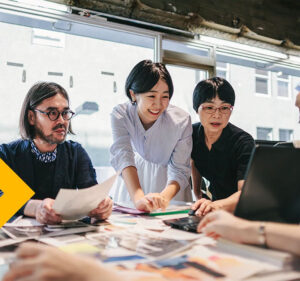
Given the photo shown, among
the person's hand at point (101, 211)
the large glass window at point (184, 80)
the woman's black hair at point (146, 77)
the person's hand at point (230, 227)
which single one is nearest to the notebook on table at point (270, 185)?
the person's hand at point (230, 227)

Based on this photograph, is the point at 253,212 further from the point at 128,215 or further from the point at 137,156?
the point at 137,156

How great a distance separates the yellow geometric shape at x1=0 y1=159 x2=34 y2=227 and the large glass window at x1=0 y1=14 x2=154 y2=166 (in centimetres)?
243

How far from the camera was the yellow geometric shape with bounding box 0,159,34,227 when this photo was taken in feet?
3.67

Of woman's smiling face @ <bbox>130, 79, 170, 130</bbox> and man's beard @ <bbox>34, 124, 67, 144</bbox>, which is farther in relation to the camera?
woman's smiling face @ <bbox>130, 79, 170, 130</bbox>

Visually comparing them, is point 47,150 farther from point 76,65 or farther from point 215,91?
point 76,65

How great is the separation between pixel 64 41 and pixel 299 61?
12.8 ft

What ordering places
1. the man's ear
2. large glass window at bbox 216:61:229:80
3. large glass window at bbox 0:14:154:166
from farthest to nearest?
large glass window at bbox 216:61:229:80, large glass window at bbox 0:14:154:166, the man's ear

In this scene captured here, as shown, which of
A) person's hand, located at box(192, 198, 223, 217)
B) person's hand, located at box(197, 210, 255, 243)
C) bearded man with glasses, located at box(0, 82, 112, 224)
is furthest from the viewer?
bearded man with glasses, located at box(0, 82, 112, 224)

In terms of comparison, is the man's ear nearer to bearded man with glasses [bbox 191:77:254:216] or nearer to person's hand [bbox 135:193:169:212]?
person's hand [bbox 135:193:169:212]

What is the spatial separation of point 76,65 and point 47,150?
3.96m

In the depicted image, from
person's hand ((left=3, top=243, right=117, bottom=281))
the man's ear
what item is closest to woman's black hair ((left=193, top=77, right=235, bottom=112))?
the man's ear

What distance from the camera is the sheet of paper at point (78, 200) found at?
3.16ft

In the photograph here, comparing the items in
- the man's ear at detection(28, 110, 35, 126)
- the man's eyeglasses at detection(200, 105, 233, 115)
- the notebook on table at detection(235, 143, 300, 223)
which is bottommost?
the notebook on table at detection(235, 143, 300, 223)

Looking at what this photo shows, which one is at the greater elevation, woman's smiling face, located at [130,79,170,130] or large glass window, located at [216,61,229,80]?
large glass window, located at [216,61,229,80]
